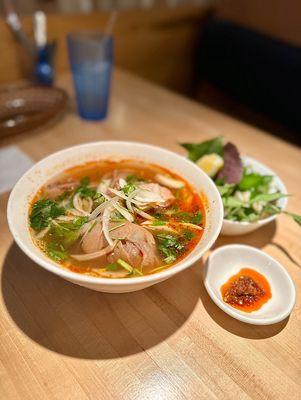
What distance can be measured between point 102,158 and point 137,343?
717mm

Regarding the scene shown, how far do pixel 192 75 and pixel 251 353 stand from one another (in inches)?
150

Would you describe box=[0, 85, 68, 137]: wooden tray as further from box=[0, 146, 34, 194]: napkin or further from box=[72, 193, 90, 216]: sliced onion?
box=[72, 193, 90, 216]: sliced onion

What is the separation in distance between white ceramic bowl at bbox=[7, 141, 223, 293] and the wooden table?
0.54ft

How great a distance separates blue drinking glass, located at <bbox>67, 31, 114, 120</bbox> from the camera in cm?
200

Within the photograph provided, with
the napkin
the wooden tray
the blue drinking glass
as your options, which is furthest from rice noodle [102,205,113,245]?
the blue drinking glass

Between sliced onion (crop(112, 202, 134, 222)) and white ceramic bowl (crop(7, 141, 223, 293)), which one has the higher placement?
white ceramic bowl (crop(7, 141, 223, 293))

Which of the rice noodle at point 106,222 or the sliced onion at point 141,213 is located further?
the sliced onion at point 141,213

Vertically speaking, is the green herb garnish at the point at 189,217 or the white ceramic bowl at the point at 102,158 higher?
the white ceramic bowl at the point at 102,158

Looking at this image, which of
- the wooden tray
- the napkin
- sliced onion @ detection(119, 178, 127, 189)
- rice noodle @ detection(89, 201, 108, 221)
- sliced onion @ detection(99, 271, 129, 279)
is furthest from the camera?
the wooden tray

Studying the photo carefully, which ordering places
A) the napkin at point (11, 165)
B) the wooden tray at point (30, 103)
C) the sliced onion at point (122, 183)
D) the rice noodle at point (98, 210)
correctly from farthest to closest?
1. the wooden tray at point (30, 103)
2. the napkin at point (11, 165)
3. the sliced onion at point (122, 183)
4. the rice noodle at point (98, 210)

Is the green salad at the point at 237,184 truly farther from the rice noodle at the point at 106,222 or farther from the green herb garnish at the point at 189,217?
the rice noodle at the point at 106,222

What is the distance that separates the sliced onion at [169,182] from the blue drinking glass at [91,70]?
3.19 ft

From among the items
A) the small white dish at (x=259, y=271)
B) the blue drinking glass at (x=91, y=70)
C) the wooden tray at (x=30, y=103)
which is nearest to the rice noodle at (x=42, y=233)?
the small white dish at (x=259, y=271)

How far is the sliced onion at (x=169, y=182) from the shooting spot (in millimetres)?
1302
